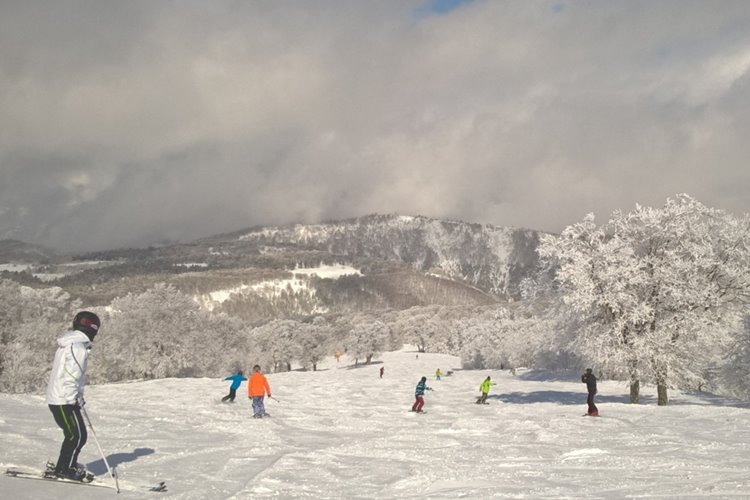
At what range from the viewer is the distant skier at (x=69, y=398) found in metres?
10.2

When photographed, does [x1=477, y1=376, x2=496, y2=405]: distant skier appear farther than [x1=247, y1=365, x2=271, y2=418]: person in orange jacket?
Yes

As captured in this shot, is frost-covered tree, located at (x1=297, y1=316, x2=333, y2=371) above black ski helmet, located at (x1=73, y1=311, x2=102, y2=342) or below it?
below

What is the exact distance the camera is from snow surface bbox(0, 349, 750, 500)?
35.1 ft

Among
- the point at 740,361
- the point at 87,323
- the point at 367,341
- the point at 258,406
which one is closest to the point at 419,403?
the point at 258,406

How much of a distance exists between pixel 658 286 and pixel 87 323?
29815mm

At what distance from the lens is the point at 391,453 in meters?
15.9

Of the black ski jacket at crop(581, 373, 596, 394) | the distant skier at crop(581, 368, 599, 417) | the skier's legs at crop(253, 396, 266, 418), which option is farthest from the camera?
the black ski jacket at crop(581, 373, 596, 394)

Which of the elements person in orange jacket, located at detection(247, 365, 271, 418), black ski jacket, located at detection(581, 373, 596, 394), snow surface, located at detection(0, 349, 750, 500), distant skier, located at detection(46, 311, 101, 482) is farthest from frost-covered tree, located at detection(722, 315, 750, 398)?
distant skier, located at detection(46, 311, 101, 482)

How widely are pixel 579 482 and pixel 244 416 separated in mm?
17281

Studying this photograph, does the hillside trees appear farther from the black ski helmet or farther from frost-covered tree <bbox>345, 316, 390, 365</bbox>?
frost-covered tree <bbox>345, 316, 390, 365</bbox>

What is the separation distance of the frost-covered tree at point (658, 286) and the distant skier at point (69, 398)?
25.8 metres

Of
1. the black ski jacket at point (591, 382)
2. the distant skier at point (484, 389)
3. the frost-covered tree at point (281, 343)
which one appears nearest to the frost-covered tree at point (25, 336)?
the distant skier at point (484, 389)

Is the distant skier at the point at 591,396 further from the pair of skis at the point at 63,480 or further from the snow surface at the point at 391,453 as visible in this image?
the pair of skis at the point at 63,480

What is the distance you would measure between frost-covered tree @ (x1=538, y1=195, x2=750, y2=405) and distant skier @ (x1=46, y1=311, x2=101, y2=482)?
2577 cm
